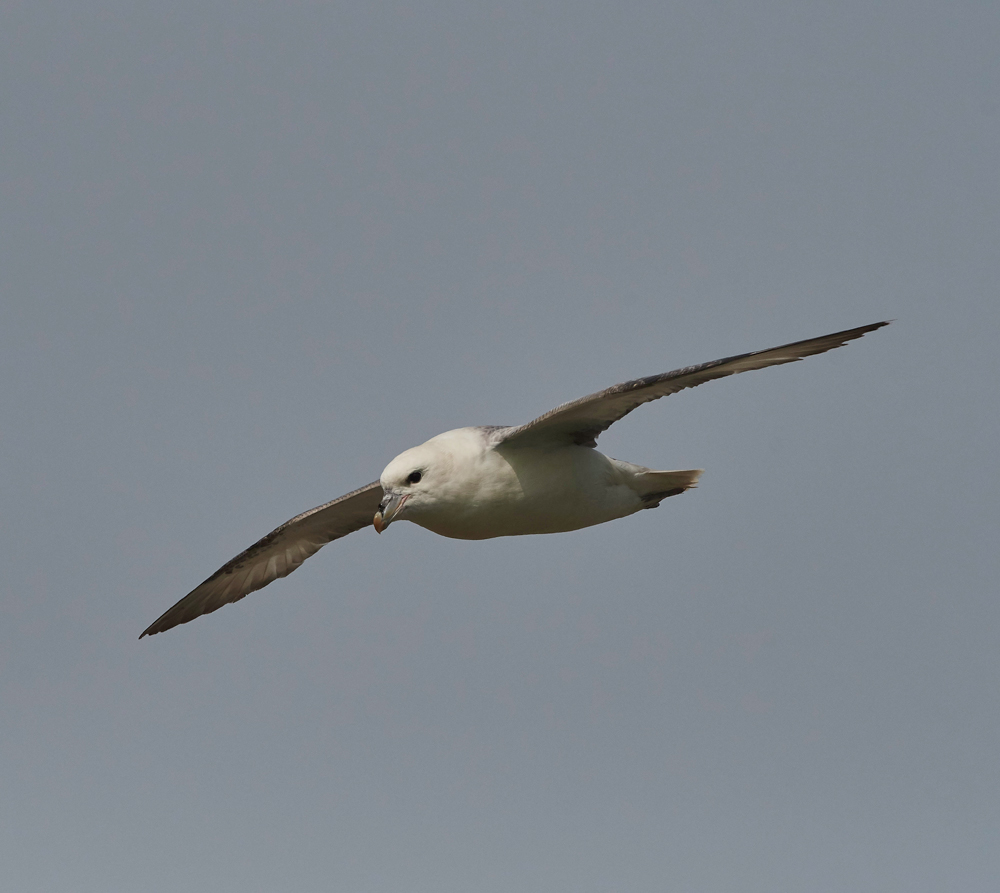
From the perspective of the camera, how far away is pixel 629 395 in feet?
32.0

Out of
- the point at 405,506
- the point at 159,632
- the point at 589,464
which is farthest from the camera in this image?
the point at 159,632

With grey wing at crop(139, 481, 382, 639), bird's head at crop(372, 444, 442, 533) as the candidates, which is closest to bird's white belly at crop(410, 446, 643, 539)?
bird's head at crop(372, 444, 442, 533)

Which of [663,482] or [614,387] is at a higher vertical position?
[614,387]

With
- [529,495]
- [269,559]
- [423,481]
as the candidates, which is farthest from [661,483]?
[269,559]

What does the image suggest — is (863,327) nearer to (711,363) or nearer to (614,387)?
(711,363)

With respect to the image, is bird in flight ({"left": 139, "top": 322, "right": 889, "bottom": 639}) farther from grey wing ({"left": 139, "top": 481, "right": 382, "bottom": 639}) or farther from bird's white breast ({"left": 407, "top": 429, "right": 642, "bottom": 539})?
grey wing ({"left": 139, "top": 481, "right": 382, "bottom": 639})

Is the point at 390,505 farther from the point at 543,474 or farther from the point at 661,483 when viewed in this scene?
the point at 661,483

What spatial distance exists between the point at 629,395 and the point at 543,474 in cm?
110

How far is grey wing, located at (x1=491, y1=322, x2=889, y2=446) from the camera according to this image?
889 centimetres

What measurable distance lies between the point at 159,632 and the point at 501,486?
4865 mm

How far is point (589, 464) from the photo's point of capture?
10711 mm

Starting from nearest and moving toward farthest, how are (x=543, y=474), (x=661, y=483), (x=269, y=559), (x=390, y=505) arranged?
(x=390, y=505)
(x=543, y=474)
(x=661, y=483)
(x=269, y=559)

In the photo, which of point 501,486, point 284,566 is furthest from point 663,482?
point 284,566

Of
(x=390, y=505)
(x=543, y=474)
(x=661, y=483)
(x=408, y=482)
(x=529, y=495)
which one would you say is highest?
(x=408, y=482)
